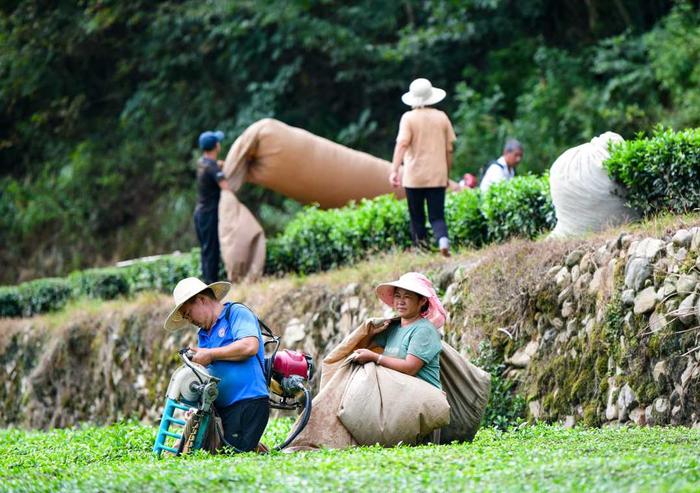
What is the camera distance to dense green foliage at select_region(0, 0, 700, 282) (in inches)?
912

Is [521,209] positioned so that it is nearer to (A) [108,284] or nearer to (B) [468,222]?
(B) [468,222]

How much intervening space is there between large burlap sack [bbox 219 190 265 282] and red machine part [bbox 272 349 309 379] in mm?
7344

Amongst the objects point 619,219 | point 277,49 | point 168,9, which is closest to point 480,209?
point 619,219

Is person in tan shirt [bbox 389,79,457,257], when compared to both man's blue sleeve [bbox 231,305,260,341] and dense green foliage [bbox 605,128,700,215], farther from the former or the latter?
man's blue sleeve [bbox 231,305,260,341]

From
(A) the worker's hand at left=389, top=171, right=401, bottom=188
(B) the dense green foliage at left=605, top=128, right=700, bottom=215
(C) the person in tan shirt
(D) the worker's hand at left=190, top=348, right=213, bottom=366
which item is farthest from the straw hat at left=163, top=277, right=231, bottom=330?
(A) the worker's hand at left=389, top=171, right=401, bottom=188

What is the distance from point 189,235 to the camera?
27.9m

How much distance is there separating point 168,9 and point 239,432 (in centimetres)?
1973

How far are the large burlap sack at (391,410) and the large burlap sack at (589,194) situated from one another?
3.77m

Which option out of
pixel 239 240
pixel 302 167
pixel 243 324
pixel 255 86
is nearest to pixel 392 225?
pixel 239 240

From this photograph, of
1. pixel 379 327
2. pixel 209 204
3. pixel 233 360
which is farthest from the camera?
pixel 209 204

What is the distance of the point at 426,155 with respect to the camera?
45.8 feet

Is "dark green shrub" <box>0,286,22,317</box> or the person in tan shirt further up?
the person in tan shirt

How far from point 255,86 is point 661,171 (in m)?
16.1

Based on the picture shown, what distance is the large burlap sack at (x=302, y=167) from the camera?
17.7m
